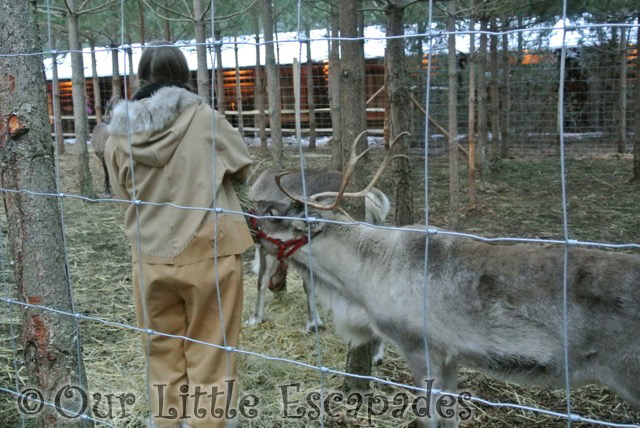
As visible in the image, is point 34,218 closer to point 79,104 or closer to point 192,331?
point 192,331

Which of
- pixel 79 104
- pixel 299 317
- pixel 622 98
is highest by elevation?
pixel 79 104

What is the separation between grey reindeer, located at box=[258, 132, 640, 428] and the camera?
9.36ft

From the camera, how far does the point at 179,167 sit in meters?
2.71

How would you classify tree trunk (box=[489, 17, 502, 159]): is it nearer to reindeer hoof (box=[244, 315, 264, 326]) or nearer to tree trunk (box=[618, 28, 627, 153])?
tree trunk (box=[618, 28, 627, 153])

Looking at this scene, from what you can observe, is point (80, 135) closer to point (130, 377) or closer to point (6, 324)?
point (6, 324)

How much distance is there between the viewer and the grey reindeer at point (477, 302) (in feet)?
9.36

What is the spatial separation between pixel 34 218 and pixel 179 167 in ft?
1.92

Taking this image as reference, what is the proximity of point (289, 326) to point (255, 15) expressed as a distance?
880 centimetres

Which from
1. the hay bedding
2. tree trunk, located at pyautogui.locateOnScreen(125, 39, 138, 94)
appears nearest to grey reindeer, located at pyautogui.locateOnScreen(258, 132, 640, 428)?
the hay bedding

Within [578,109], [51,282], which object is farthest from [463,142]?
[51,282]

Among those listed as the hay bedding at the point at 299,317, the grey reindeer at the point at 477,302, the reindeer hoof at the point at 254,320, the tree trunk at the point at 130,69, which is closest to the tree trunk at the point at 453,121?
the hay bedding at the point at 299,317

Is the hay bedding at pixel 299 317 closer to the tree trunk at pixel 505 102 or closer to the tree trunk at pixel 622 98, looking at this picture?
the tree trunk at pixel 505 102

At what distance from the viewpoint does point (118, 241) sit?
285 inches

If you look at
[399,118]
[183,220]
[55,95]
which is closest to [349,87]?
[399,118]
